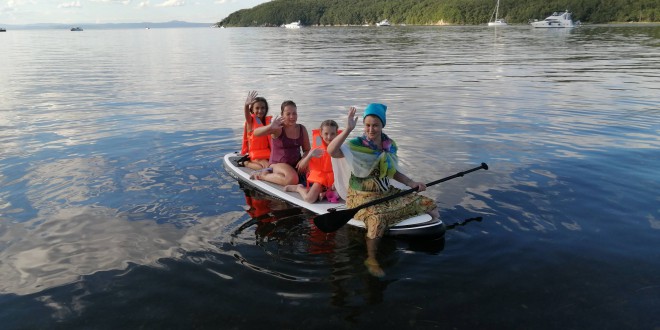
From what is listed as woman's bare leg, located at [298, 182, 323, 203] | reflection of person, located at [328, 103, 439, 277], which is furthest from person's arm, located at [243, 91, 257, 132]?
reflection of person, located at [328, 103, 439, 277]

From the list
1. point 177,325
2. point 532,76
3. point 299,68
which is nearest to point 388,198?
point 177,325

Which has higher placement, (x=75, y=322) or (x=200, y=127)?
(x=200, y=127)

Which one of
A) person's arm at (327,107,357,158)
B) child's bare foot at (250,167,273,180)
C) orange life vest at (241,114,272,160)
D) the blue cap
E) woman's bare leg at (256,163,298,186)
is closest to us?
person's arm at (327,107,357,158)

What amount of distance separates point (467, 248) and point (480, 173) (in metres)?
3.37

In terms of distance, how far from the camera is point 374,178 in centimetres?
639

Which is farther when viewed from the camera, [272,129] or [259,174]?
[259,174]

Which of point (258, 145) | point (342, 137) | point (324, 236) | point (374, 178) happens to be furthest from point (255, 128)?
point (342, 137)

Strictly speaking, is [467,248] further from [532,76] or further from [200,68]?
[200,68]

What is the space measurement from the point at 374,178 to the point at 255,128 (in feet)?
12.5

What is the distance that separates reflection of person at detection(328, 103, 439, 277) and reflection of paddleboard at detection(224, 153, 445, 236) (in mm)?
A: 139

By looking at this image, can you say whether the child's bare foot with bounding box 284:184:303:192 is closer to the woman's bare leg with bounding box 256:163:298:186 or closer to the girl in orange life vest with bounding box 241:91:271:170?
the woman's bare leg with bounding box 256:163:298:186

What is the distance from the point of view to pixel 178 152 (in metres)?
11.1

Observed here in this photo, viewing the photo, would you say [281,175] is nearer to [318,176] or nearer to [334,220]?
[318,176]

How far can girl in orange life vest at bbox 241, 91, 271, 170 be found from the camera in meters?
9.46
